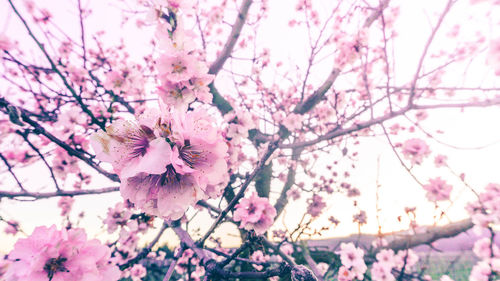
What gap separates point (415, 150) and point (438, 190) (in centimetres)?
83

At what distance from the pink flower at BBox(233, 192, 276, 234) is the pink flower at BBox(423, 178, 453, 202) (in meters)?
3.23

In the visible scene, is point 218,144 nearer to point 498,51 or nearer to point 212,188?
point 212,188

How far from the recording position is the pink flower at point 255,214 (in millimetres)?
2057

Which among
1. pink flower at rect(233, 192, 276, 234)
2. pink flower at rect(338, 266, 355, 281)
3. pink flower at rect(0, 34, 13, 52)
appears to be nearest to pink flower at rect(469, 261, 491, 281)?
pink flower at rect(338, 266, 355, 281)

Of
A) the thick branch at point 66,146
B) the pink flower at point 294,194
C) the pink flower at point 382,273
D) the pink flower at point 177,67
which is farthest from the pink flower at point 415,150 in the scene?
the thick branch at point 66,146

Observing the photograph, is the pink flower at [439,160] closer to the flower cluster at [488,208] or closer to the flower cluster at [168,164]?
the flower cluster at [488,208]

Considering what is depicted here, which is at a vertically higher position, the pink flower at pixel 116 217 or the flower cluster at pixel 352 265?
the pink flower at pixel 116 217

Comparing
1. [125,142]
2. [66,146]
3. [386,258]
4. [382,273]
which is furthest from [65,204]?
[386,258]

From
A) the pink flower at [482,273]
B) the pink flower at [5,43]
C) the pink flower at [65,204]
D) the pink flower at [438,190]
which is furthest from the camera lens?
the pink flower at [65,204]

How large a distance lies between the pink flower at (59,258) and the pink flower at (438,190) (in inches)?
178

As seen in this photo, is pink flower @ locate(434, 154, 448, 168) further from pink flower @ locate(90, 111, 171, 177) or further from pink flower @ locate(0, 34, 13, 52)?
pink flower @ locate(0, 34, 13, 52)

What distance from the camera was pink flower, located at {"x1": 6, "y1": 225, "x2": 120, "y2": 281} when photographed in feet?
3.29

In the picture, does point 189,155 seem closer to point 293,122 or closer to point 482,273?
point 293,122

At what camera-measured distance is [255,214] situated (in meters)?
2.08
